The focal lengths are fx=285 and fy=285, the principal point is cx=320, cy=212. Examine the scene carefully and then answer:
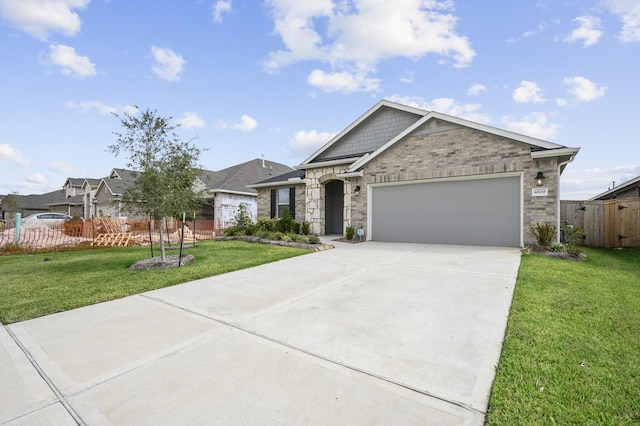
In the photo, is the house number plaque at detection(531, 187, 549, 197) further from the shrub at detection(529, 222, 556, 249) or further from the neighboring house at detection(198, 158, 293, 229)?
the neighboring house at detection(198, 158, 293, 229)

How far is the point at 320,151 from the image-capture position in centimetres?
1560

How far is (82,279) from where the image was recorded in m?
6.17

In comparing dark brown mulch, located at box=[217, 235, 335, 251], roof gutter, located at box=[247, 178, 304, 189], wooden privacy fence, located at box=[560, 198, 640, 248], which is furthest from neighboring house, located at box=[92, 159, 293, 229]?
wooden privacy fence, located at box=[560, 198, 640, 248]

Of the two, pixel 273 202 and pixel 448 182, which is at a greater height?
pixel 448 182

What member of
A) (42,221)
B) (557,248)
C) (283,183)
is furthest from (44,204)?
(557,248)

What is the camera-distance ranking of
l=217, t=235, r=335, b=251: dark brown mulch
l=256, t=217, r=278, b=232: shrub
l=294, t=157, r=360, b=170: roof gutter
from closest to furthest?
l=217, t=235, r=335, b=251: dark brown mulch < l=294, t=157, r=360, b=170: roof gutter < l=256, t=217, r=278, b=232: shrub

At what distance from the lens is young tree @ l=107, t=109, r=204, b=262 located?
7180mm

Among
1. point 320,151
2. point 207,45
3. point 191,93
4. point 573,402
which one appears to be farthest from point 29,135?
point 573,402

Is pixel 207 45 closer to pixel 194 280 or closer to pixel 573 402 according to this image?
pixel 194 280

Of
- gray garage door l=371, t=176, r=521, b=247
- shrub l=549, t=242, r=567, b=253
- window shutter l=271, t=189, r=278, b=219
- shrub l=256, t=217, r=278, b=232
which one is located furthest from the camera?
window shutter l=271, t=189, r=278, b=219

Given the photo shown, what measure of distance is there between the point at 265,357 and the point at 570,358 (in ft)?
9.12

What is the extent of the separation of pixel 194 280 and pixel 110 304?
64.0 inches

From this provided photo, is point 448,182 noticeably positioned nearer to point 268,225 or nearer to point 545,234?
point 545,234

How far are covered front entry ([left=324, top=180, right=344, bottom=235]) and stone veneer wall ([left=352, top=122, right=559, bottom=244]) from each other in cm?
331
